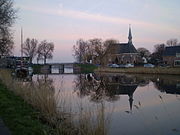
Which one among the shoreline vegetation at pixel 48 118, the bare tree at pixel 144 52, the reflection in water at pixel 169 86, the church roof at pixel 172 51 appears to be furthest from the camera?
the bare tree at pixel 144 52

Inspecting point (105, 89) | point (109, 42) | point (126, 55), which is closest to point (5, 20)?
point (105, 89)

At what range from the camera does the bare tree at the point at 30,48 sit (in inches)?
3345

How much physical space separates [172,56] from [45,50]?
44.6 meters

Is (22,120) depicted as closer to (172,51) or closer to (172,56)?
(172,56)

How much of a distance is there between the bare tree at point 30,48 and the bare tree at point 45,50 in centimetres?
179

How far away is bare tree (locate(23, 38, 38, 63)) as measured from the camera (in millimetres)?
84963

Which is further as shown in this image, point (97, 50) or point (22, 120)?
point (97, 50)

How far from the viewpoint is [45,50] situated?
293 ft

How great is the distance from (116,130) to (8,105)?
467 centimetres

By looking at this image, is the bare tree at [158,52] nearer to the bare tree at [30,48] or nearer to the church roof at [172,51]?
the church roof at [172,51]

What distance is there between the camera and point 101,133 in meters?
5.70

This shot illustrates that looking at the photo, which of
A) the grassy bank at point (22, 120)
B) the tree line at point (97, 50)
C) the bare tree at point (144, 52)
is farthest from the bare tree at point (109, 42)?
the grassy bank at point (22, 120)

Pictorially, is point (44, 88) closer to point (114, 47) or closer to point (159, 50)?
point (114, 47)

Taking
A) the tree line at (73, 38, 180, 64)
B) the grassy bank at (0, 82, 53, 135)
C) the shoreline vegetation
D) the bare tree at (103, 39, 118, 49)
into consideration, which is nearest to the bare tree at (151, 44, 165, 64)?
the tree line at (73, 38, 180, 64)
